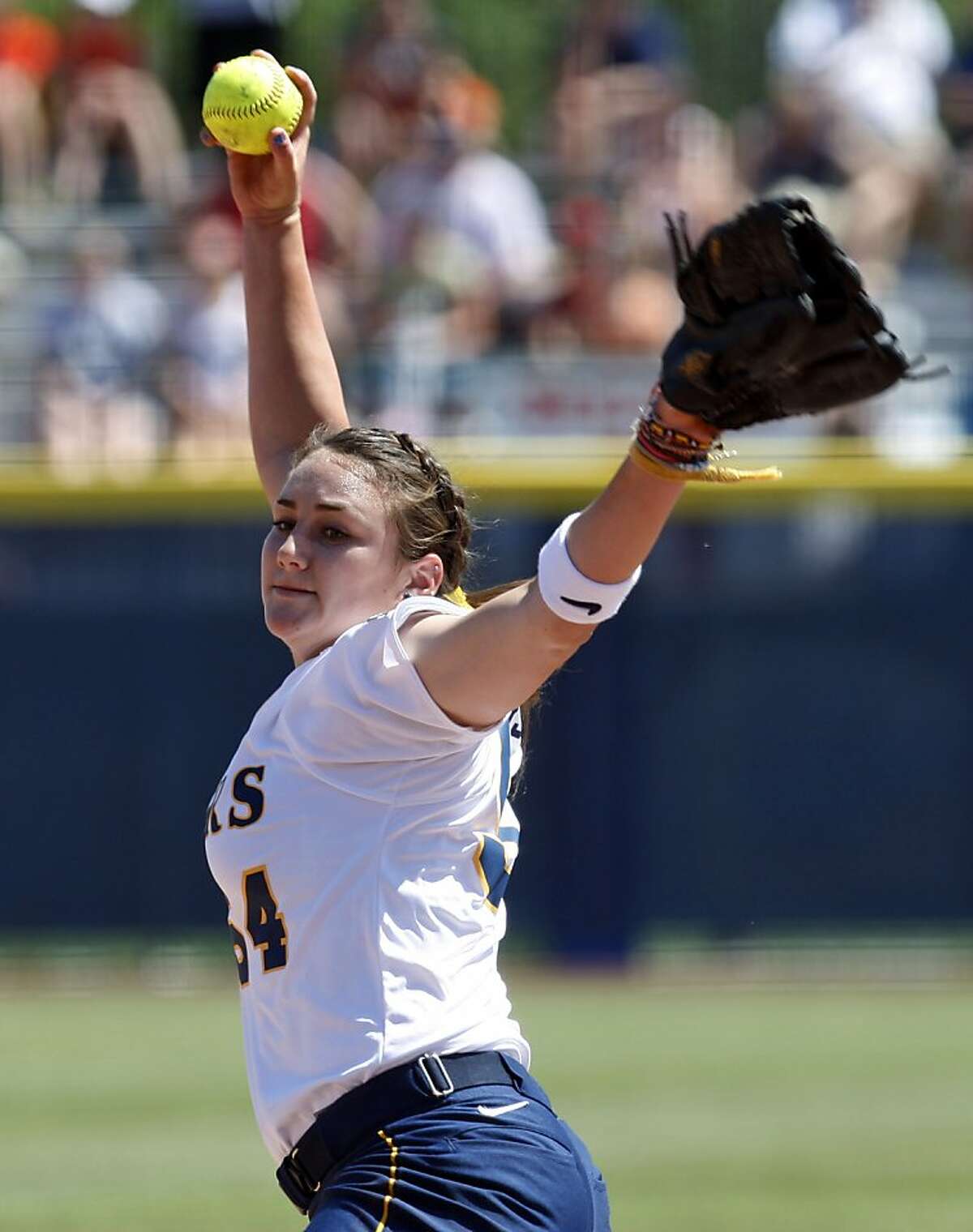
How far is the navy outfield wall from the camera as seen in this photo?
460 inches

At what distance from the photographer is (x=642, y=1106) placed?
798 centimetres

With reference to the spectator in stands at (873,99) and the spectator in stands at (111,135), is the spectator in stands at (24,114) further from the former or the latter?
the spectator in stands at (873,99)

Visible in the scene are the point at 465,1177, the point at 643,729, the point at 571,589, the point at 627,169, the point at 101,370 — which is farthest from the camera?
the point at 627,169

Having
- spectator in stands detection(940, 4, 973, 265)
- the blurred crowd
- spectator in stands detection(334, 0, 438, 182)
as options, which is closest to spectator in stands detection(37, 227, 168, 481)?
the blurred crowd

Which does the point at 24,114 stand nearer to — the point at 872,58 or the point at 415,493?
the point at 872,58

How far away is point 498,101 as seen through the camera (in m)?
14.4

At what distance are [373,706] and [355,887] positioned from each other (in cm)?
26

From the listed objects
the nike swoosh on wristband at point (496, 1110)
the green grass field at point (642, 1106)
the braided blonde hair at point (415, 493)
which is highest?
the braided blonde hair at point (415, 493)

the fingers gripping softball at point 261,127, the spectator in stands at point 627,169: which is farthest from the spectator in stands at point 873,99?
the fingers gripping softball at point 261,127

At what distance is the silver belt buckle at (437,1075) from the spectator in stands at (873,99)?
30.9 ft

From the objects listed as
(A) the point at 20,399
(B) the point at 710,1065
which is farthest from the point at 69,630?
(B) the point at 710,1065

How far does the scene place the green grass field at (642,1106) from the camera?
20.7 ft

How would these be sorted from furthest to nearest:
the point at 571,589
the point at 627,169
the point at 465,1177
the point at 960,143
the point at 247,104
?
the point at 960,143 < the point at 627,169 < the point at 247,104 < the point at 465,1177 < the point at 571,589

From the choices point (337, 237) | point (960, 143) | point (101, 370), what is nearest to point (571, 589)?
point (101, 370)
